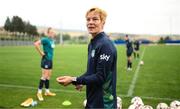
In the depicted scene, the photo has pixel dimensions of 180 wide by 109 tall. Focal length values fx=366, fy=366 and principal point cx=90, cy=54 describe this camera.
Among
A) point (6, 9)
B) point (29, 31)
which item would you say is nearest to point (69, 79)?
point (6, 9)

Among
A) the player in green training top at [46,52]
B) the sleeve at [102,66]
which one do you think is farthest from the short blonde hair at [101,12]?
the player in green training top at [46,52]

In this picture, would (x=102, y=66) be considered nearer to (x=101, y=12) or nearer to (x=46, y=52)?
(x=101, y=12)

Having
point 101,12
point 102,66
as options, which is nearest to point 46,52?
point 101,12

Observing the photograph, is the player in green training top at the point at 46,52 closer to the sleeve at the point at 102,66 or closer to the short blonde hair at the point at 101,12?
the short blonde hair at the point at 101,12

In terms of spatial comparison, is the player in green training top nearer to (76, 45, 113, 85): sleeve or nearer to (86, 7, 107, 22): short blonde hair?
(86, 7, 107, 22): short blonde hair

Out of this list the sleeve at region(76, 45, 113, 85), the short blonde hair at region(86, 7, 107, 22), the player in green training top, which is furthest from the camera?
the player in green training top

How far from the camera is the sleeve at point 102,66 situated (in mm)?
3584

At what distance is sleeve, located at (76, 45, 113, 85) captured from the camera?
358 centimetres

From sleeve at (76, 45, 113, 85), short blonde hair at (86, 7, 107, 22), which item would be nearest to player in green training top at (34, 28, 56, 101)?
short blonde hair at (86, 7, 107, 22)

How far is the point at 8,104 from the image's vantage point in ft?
29.0

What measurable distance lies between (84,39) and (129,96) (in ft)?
365

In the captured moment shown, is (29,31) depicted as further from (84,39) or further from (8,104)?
(84,39)

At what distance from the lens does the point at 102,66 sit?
141 inches

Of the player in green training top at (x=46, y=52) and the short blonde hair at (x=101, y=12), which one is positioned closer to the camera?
the short blonde hair at (x=101, y=12)
